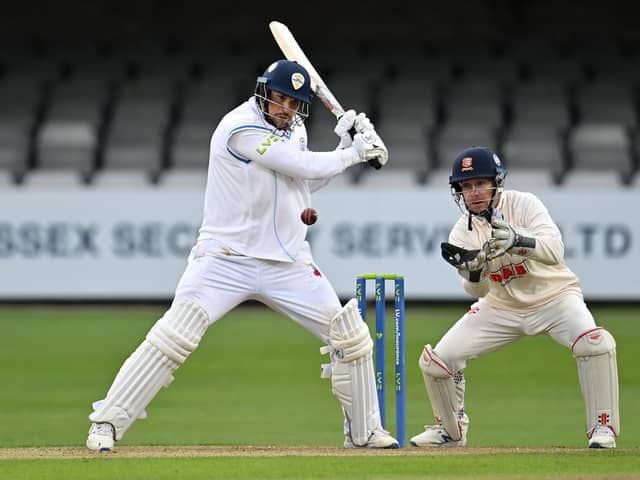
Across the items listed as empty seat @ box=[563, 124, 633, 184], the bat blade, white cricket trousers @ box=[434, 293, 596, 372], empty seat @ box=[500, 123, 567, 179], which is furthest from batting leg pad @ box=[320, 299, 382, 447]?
empty seat @ box=[563, 124, 633, 184]

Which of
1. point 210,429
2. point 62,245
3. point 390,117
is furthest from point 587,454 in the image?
point 390,117

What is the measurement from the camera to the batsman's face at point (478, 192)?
684cm

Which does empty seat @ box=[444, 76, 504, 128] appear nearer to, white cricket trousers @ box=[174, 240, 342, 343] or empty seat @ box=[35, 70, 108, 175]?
empty seat @ box=[35, 70, 108, 175]

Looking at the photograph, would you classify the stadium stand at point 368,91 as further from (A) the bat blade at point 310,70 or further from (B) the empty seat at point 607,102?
(A) the bat blade at point 310,70

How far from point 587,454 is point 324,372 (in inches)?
52.2

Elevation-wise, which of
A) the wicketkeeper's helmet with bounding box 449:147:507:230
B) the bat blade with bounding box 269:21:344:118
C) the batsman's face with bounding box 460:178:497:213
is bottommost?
the batsman's face with bounding box 460:178:497:213

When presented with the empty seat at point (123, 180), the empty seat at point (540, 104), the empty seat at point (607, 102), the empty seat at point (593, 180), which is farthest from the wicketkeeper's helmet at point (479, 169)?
the empty seat at point (607, 102)

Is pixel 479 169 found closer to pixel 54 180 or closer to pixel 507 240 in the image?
→ pixel 507 240

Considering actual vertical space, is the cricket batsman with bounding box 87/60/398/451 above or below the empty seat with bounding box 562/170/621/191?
below

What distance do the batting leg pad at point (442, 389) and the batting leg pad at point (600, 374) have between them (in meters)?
0.68

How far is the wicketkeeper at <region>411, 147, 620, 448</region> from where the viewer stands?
6695 mm

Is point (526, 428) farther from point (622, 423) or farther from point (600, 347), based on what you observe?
point (600, 347)

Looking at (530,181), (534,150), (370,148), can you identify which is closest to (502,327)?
(370,148)

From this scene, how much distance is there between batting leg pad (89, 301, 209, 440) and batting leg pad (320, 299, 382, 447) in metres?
0.68
